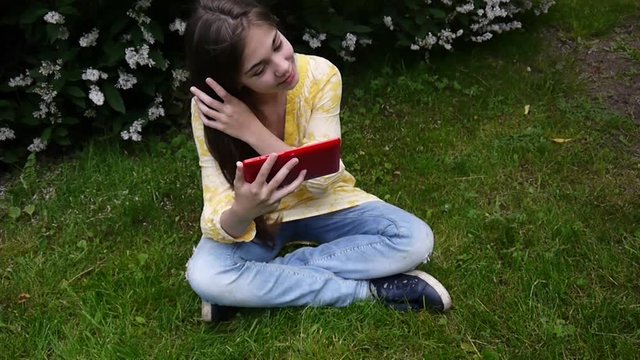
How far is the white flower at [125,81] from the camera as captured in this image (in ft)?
12.2

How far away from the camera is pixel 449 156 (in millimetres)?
3736

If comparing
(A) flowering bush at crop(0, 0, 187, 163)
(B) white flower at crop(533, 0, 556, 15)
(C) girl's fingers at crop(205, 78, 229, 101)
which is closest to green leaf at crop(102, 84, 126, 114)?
(A) flowering bush at crop(0, 0, 187, 163)

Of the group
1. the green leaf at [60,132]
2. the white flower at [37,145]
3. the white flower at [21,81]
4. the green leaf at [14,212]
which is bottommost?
the green leaf at [14,212]

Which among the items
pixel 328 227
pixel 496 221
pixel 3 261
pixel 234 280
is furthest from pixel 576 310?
pixel 3 261

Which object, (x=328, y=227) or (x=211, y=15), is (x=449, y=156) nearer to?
(x=328, y=227)

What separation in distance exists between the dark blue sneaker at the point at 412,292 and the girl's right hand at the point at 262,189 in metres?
0.58

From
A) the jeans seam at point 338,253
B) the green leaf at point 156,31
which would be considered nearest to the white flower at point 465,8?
the green leaf at point 156,31

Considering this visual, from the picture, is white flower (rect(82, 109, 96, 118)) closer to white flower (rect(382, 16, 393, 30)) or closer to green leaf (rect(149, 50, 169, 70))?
Result: green leaf (rect(149, 50, 169, 70))

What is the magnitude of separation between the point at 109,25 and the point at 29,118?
0.64 meters

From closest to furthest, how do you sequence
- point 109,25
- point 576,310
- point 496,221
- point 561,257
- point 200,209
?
point 576,310 < point 561,257 < point 496,221 < point 200,209 < point 109,25

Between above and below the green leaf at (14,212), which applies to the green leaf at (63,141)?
above

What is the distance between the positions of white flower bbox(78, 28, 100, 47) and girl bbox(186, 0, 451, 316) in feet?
4.01

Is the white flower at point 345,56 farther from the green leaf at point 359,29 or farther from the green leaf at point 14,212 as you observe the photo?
the green leaf at point 14,212

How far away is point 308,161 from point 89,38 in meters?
1.77
